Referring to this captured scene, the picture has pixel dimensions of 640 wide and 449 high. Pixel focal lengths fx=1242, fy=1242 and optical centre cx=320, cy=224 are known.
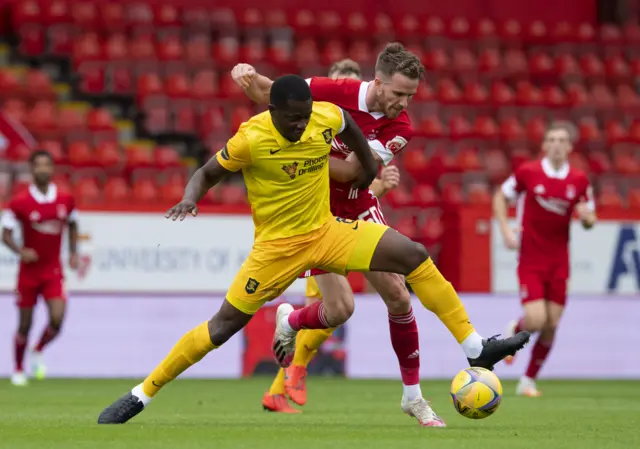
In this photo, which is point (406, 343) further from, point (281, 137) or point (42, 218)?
point (42, 218)

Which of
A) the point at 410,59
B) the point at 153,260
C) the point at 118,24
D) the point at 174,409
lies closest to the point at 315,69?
the point at 118,24

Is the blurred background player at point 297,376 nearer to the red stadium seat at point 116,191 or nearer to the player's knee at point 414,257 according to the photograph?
the player's knee at point 414,257

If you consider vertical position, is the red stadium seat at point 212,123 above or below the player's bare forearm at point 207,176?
above

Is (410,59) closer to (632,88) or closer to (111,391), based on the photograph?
(111,391)

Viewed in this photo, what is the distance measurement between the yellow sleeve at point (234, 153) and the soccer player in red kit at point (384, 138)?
2.16ft

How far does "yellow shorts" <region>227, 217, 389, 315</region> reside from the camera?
22.5 feet

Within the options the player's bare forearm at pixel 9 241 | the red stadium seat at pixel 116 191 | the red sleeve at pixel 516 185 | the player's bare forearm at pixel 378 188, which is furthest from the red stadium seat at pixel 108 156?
the player's bare forearm at pixel 378 188

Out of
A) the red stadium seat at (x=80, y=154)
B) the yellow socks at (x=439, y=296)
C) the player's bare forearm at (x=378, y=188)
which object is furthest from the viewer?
the red stadium seat at (x=80, y=154)

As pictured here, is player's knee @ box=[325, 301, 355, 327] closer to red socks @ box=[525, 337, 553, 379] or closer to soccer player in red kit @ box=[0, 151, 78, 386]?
red socks @ box=[525, 337, 553, 379]

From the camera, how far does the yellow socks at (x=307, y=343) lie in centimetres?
897

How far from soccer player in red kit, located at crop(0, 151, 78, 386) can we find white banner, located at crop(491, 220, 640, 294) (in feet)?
20.1

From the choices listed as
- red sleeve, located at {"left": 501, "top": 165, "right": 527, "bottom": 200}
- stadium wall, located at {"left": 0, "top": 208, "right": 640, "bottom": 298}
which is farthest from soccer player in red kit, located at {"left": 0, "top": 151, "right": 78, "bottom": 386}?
red sleeve, located at {"left": 501, "top": 165, "right": 527, "bottom": 200}

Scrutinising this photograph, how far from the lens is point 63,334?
14086mm

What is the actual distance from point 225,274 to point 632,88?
999cm
